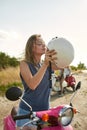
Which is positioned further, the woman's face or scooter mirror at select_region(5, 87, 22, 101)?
the woman's face

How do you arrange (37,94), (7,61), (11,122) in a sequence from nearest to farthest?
(37,94)
(11,122)
(7,61)

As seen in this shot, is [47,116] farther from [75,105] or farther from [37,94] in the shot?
[75,105]

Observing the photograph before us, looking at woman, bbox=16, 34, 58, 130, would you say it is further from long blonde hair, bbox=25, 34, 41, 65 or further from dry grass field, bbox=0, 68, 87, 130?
dry grass field, bbox=0, 68, 87, 130

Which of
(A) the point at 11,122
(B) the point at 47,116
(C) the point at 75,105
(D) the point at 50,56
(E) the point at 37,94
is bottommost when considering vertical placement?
(C) the point at 75,105

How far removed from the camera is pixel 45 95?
3.06 meters

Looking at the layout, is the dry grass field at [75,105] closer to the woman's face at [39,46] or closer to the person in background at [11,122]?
the person in background at [11,122]

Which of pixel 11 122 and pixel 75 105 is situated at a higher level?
pixel 11 122

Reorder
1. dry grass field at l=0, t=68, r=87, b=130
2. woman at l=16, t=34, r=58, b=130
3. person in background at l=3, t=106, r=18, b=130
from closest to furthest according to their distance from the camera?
1. woman at l=16, t=34, r=58, b=130
2. person in background at l=3, t=106, r=18, b=130
3. dry grass field at l=0, t=68, r=87, b=130

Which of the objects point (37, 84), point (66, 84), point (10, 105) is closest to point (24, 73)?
point (37, 84)

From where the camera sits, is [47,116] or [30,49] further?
[30,49]

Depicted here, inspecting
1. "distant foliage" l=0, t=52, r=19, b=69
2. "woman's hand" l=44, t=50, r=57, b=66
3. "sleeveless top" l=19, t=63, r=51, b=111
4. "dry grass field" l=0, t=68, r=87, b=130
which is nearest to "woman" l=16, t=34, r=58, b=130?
"sleeveless top" l=19, t=63, r=51, b=111

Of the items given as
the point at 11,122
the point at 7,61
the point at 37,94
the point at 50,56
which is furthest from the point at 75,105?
the point at 7,61

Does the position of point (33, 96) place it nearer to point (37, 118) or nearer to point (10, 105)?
point (37, 118)

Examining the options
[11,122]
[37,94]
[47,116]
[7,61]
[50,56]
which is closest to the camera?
[47,116]
